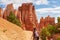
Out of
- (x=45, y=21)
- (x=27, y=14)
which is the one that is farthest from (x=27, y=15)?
(x=45, y=21)

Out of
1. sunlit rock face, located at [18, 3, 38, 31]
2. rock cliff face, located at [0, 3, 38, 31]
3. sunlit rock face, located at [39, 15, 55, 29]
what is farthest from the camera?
sunlit rock face, located at [39, 15, 55, 29]

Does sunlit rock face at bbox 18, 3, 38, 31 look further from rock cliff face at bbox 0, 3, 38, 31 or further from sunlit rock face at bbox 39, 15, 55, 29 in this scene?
sunlit rock face at bbox 39, 15, 55, 29

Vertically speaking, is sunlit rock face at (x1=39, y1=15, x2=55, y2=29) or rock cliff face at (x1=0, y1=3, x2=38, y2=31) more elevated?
rock cliff face at (x1=0, y1=3, x2=38, y2=31)

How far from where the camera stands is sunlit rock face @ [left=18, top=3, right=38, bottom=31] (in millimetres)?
109000

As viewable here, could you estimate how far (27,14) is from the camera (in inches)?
4493

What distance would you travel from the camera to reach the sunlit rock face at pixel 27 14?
109m

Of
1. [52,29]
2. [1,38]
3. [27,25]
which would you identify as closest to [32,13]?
[27,25]

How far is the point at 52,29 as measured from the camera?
70.8 metres

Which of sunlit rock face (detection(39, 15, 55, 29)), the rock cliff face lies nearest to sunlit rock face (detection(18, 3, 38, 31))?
the rock cliff face

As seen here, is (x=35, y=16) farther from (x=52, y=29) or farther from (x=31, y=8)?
(x=52, y=29)

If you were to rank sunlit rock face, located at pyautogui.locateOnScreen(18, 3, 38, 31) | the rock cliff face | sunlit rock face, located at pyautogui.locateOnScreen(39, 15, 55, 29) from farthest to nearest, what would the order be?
sunlit rock face, located at pyautogui.locateOnScreen(39, 15, 55, 29) < sunlit rock face, located at pyautogui.locateOnScreen(18, 3, 38, 31) < the rock cliff face

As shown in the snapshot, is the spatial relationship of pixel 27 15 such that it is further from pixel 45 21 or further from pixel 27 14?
pixel 45 21

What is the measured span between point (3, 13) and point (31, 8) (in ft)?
59.3

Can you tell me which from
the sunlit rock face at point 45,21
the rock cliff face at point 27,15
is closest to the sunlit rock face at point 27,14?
the rock cliff face at point 27,15
